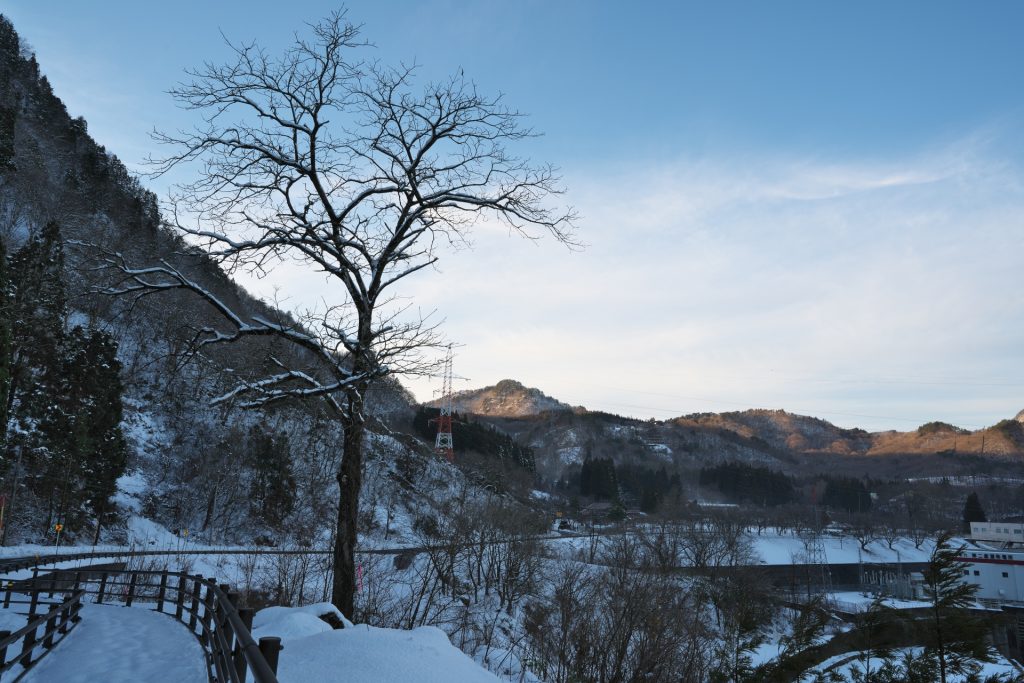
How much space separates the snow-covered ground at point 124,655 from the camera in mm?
8453

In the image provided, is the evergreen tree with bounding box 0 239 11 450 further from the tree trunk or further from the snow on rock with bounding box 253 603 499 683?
the snow on rock with bounding box 253 603 499 683

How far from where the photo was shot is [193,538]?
4891cm

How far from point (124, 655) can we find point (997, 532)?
442ft

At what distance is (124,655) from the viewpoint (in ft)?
32.3

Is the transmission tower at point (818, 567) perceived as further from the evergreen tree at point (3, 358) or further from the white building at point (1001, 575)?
the evergreen tree at point (3, 358)

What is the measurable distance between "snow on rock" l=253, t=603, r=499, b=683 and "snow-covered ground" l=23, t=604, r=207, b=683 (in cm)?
232

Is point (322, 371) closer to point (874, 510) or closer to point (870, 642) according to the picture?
point (870, 642)

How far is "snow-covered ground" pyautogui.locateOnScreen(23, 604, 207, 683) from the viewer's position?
8.45 meters

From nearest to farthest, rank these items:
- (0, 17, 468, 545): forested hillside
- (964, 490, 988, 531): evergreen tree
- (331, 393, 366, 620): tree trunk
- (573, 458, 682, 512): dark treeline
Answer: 1. (331, 393, 366, 620): tree trunk
2. (0, 17, 468, 545): forested hillside
3. (964, 490, 988, 531): evergreen tree
4. (573, 458, 682, 512): dark treeline

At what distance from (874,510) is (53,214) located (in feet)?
600

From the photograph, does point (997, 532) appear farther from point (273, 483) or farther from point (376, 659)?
point (376, 659)

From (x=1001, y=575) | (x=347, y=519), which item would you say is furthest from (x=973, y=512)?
(x=347, y=519)

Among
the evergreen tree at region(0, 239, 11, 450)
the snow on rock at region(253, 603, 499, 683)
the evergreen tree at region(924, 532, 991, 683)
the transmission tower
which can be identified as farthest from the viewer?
the transmission tower

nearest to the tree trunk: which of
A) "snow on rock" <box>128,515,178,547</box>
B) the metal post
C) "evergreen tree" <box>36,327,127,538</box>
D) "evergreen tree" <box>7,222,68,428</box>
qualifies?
the metal post
